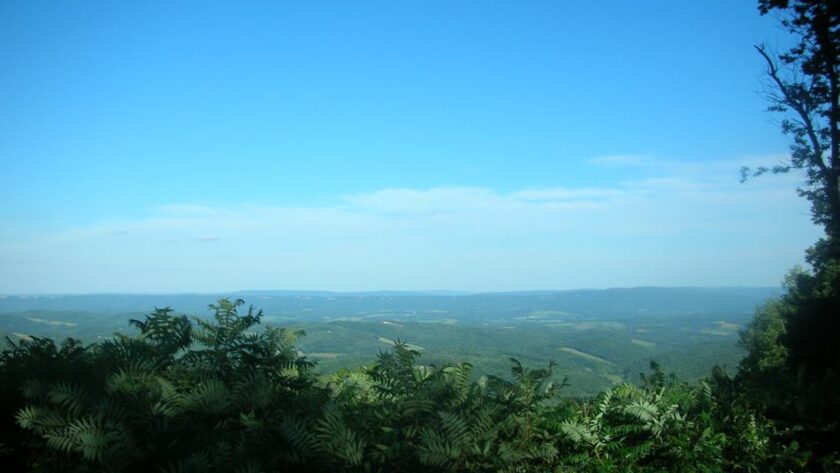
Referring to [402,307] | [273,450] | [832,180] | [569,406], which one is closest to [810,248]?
[832,180]

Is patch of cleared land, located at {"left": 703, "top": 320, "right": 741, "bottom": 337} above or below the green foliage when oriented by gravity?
below

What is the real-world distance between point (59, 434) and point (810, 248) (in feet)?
99.5

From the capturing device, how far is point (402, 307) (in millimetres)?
145500

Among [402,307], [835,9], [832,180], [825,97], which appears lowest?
[402,307]

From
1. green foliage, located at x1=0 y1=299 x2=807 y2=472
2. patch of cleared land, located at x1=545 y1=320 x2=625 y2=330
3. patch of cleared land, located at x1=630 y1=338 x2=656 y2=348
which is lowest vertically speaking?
patch of cleared land, located at x1=630 y1=338 x2=656 y2=348

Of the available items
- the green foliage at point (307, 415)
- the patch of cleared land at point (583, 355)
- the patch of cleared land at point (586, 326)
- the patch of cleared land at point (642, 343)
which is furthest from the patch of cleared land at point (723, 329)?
the green foliage at point (307, 415)

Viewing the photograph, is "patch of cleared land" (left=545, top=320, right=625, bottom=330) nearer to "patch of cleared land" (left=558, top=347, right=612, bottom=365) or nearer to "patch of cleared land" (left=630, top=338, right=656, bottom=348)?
"patch of cleared land" (left=630, top=338, right=656, bottom=348)

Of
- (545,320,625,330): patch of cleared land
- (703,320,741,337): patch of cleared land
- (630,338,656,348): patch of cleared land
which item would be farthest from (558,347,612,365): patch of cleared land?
(545,320,625,330): patch of cleared land

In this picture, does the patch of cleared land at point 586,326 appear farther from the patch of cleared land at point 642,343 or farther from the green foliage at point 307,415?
the green foliage at point 307,415

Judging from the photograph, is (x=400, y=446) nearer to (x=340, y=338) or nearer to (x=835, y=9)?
(x=835, y=9)

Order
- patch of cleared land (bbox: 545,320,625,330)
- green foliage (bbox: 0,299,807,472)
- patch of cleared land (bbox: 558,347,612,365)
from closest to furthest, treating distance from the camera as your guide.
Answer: green foliage (bbox: 0,299,807,472)
patch of cleared land (bbox: 558,347,612,365)
patch of cleared land (bbox: 545,320,625,330)

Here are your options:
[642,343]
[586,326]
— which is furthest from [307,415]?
[586,326]

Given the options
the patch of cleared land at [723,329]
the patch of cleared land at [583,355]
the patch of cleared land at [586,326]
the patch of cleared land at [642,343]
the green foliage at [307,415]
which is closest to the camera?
the green foliage at [307,415]

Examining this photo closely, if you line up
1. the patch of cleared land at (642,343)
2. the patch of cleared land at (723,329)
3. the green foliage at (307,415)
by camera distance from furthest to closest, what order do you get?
the patch of cleared land at (723,329)
the patch of cleared land at (642,343)
the green foliage at (307,415)
